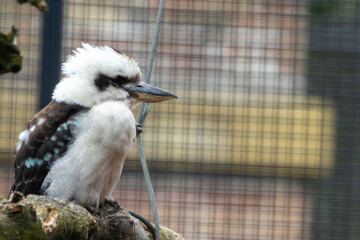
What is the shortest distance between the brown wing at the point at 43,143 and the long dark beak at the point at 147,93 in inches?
4.4

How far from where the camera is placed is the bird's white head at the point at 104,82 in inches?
53.6

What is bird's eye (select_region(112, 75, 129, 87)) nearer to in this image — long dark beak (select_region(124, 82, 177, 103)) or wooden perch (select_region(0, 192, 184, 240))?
long dark beak (select_region(124, 82, 177, 103))

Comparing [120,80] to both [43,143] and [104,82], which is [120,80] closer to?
[104,82]

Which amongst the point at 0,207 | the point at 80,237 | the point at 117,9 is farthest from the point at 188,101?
the point at 0,207

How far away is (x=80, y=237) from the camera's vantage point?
2.97 feet

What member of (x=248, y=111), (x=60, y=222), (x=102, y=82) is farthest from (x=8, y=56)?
(x=248, y=111)

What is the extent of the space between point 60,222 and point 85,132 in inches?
16.5

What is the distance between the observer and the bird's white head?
1362mm

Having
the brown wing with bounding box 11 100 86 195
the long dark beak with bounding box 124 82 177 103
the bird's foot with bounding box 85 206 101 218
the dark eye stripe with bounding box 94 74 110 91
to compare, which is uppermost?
the dark eye stripe with bounding box 94 74 110 91

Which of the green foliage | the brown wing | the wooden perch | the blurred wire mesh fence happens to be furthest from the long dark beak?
the blurred wire mesh fence

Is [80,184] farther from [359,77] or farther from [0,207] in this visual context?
[359,77]

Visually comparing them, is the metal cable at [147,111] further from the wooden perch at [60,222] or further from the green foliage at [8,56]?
the green foliage at [8,56]

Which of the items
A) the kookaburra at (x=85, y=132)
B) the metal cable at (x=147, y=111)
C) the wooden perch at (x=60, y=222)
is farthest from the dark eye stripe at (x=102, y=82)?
the wooden perch at (x=60, y=222)

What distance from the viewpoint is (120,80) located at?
139 cm
